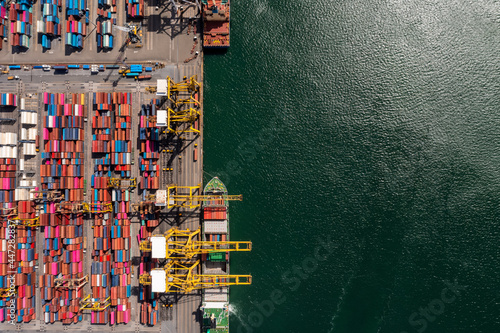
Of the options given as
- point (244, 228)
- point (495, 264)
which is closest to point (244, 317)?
point (244, 228)

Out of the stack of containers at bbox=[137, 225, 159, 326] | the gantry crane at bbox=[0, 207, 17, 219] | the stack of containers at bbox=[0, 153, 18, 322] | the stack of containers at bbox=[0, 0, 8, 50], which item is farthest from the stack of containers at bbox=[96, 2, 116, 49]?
the stack of containers at bbox=[137, 225, 159, 326]

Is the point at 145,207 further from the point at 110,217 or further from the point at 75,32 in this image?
the point at 75,32

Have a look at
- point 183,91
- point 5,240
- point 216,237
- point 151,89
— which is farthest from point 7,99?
point 216,237

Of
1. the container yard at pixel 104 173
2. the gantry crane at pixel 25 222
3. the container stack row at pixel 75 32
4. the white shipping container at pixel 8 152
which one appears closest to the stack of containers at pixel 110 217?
the container yard at pixel 104 173

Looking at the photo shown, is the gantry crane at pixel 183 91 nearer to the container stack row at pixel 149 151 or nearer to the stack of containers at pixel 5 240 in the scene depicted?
the container stack row at pixel 149 151

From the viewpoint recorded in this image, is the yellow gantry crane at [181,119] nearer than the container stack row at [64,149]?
Yes

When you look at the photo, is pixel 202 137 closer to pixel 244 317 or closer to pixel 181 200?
pixel 181 200

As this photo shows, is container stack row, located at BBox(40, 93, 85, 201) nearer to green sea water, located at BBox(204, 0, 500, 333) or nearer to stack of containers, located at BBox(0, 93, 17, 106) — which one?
stack of containers, located at BBox(0, 93, 17, 106)

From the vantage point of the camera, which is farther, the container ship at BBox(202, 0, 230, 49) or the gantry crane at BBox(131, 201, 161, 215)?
the container ship at BBox(202, 0, 230, 49)
